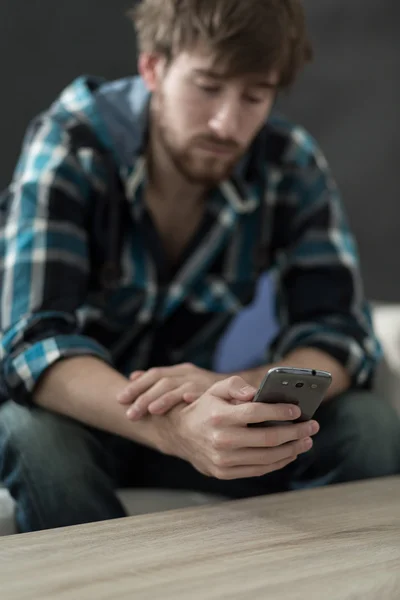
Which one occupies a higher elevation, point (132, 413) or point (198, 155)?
point (198, 155)

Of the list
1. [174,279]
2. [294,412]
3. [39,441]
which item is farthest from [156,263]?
[294,412]

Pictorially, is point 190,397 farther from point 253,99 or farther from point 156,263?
point 253,99

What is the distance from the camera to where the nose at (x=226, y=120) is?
120 centimetres

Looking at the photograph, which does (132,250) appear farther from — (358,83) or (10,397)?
(358,83)

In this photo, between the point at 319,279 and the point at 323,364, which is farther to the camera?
the point at 319,279

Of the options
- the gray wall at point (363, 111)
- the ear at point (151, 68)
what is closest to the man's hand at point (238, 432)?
the ear at point (151, 68)

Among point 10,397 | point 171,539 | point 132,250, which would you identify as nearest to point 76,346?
point 10,397

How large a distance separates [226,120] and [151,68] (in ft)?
0.65

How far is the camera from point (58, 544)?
771 millimetres

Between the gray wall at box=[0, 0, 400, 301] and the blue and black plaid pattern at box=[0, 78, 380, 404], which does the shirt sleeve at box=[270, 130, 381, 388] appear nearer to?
the blue and black plaid pattern at box=[0, 78, 380, 404]

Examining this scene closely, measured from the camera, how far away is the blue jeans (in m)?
0.97

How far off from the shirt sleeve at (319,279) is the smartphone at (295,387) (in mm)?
390

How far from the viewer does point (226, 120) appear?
3.94 ft

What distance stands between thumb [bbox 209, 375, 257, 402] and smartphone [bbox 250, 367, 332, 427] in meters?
0.02
